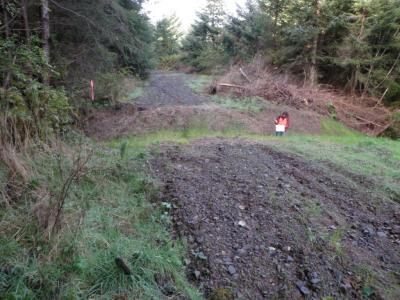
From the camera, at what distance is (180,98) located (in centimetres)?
1284

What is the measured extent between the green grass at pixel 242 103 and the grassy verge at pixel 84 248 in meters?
8.38

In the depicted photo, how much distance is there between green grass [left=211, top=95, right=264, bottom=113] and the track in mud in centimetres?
614

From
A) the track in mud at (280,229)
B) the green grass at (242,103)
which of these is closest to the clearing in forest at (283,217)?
the track in mud at (280,229)

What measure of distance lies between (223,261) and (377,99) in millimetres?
14271

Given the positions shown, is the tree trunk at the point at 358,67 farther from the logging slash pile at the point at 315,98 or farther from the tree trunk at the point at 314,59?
the tree trunk at the point at 314,59

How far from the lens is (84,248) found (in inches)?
98.6

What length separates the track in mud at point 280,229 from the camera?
2740mm

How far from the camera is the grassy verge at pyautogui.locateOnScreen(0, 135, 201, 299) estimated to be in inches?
84.4

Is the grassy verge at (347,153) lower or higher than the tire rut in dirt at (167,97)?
lower

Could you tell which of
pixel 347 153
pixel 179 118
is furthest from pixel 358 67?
pixel 179 118

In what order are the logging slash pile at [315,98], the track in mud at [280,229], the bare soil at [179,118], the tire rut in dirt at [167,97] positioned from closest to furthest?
1. the track in mud at [280,229]
2. the bare soil at [179,118]
3. the tire rut in dirt at [167,97]
4. the logging slash pile at [315,98]

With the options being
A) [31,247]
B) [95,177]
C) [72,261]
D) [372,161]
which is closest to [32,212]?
[31,247]

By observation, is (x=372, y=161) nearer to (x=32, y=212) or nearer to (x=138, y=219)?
(x=138, y=219)

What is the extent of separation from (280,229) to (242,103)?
9.12m
